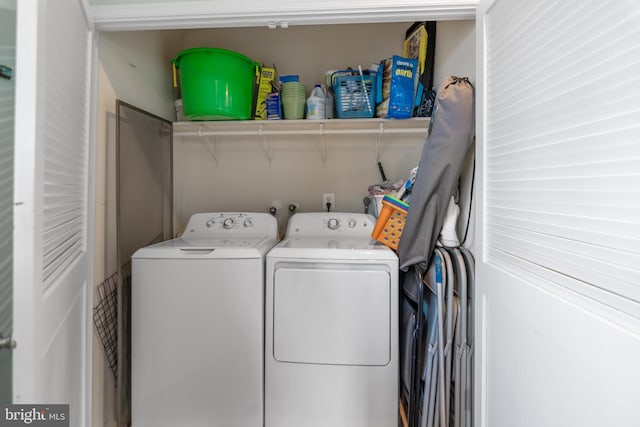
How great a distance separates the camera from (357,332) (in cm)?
145

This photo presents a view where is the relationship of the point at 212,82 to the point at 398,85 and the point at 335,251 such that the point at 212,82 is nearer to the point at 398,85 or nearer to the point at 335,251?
the point at 398,85

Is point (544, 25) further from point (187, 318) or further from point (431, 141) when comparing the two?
point (187, 318)

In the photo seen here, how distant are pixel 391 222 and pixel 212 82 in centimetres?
136

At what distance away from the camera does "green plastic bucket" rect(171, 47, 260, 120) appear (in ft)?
5.98

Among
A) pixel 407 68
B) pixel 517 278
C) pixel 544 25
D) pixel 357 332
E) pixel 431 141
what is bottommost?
pixel 357 332

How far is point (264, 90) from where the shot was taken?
6.84 feet

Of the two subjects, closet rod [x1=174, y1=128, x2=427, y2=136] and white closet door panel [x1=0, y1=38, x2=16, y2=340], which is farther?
closet rod [x1=174, y1=128, x2=427, y2=136]

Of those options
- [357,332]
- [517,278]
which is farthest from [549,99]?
[357,332]

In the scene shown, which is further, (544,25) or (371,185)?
(371,185)

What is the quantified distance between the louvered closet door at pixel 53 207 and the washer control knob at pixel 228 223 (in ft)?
2.71

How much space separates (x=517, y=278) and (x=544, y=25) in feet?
2.23

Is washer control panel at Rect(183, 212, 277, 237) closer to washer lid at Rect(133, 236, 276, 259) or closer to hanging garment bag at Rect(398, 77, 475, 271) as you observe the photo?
washer lid at Rect(133, 236, 276, 259)

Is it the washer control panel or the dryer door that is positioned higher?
the washer control panel

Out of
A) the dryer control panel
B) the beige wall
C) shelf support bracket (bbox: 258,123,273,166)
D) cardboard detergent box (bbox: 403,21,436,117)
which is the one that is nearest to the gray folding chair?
the dryer control panel
